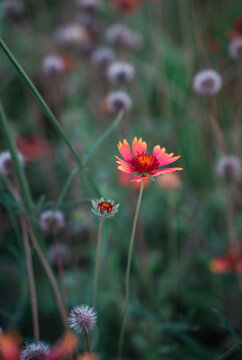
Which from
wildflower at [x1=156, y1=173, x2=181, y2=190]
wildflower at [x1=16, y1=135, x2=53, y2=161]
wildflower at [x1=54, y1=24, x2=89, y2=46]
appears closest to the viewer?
wildflower at [x1=156, y1=173, x2=181, y2=190]

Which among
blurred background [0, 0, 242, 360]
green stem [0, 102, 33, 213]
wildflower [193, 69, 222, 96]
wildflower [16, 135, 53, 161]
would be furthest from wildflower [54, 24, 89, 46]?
green stem [0, 102, 33, 213]

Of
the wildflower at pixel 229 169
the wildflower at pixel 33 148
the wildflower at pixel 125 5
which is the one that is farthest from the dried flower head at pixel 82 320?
the wildflower at pixel 125 5

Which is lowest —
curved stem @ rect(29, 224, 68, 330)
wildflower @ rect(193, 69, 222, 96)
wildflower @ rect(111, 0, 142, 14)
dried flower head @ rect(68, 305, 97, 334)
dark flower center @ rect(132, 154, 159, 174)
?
dried flower head @ rect(68, 305, 97, 334)

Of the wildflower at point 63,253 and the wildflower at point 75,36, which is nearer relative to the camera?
the wildflower at point 63,253

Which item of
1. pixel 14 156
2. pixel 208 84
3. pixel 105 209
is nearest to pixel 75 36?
pixel 208 84

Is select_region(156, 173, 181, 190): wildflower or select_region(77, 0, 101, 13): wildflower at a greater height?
select_region(77, 0, 101, 13): wildflower

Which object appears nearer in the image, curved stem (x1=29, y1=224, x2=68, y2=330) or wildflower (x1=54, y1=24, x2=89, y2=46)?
curved stem (x1=29, y1=224, x2=68, y2=330)

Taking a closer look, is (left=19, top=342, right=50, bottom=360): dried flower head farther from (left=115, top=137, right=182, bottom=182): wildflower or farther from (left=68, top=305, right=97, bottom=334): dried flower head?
(left=115, top=137, right=182, bottom=182): wildflower

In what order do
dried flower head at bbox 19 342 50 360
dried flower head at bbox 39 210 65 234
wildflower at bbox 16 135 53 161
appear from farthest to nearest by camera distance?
wildflower at bbox 16 135 53 161, dried flower head at bbox 39 210 65 234, dried flower head at bbox 19 342 50 360

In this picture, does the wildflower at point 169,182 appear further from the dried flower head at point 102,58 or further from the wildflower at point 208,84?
the dried flower head at point 102,58
